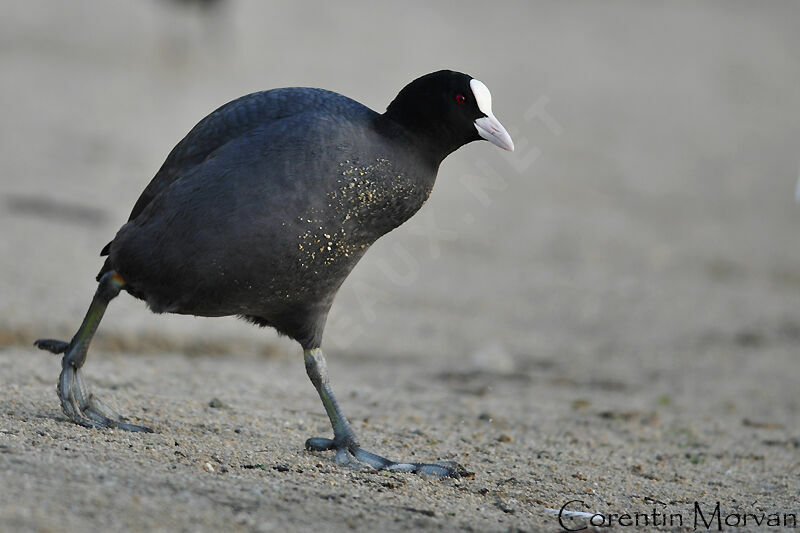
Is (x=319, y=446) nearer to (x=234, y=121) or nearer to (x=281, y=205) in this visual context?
(x=281, y=205)

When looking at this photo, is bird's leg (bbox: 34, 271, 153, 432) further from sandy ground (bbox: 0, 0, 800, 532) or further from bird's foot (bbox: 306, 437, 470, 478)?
bird's foot (bbox: 306, 437, 470, 478)

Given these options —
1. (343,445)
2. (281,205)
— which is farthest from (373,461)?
(281,205)

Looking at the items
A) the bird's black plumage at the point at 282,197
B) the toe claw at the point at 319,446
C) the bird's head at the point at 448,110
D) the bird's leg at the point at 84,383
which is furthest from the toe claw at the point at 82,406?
the bird's head at the point at 448,110

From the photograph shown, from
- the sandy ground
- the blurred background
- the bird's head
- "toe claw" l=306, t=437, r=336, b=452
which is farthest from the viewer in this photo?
the blurred background

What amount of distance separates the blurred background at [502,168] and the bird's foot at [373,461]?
285 cm

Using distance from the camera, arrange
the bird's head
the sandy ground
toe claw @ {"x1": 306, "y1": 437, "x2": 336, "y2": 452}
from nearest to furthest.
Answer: the sandy ground
the bird's head
toe claw @ {"x1": 306, "y1": 437, "x2": 336, "y2": 452}

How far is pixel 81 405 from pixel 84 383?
104mm

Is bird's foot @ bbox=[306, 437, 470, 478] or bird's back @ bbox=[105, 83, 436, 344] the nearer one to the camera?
bird's back @ bbox=[105, 83, 436, 344]

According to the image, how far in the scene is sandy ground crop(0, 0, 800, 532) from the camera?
4012mm

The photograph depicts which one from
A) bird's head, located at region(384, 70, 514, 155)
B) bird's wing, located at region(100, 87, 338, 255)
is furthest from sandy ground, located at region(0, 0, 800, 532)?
bird's head, located at region(384, 70, 514, 155)

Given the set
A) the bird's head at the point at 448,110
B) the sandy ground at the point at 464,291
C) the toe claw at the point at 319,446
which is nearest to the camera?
the sandy ground at the point at 464,291

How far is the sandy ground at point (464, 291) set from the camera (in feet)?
13.2

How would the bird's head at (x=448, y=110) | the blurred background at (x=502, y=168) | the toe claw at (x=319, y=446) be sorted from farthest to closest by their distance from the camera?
the blurred background at (x=502, y=168)
the toe claw at (x=319, y=446)
the bird's head at (x=448, y=110)

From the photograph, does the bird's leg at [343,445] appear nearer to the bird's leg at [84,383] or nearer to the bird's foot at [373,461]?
the bird's foot at [373,461]
